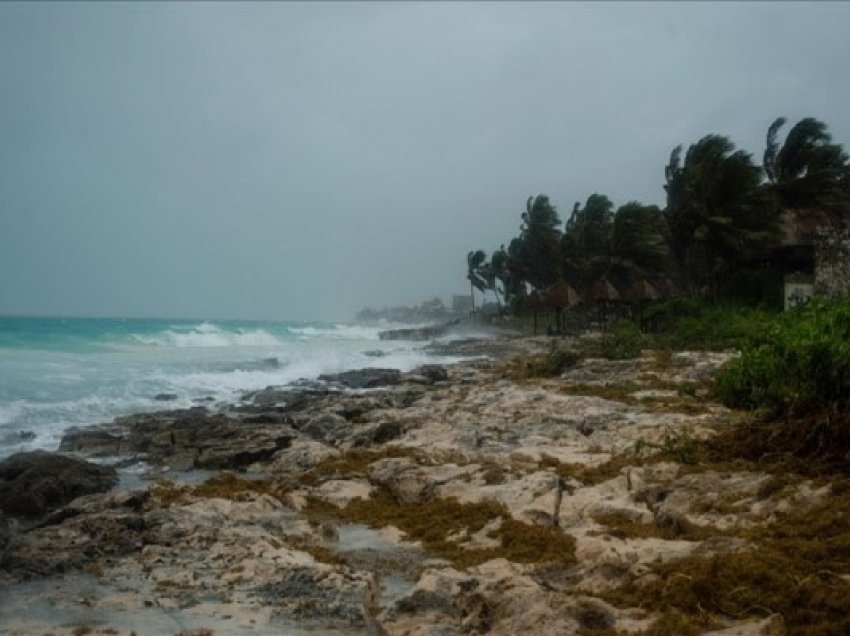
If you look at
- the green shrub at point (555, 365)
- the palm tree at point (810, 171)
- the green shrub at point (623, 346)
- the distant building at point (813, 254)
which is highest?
the palm tree at point (810, 171)

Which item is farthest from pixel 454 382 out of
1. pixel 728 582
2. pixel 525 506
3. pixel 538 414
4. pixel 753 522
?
pixel 728 582

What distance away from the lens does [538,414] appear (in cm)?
1221

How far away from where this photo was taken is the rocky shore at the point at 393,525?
494 centimetres

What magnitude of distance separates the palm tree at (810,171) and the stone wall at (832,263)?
17.2 feet

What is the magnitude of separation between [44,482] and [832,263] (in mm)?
26967

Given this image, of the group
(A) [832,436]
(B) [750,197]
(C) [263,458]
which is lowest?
(C) [263,458]

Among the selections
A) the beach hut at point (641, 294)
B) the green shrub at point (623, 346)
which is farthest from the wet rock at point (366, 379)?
the beach hut at point (641, 294)

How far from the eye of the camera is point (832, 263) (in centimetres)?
2714

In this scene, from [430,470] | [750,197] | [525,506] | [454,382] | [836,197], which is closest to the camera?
[525,506]

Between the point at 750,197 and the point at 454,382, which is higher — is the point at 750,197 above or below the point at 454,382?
above

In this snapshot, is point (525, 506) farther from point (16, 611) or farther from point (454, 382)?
point (454, 382)

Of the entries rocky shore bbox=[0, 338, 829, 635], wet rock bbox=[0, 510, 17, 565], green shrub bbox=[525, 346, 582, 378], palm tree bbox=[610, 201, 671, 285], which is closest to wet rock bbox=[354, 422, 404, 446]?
rocky shore bbox=[0, 338, 829, 635]

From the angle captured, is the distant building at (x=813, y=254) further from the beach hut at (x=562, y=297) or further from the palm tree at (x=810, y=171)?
the beach hut at (x=562, y=297)

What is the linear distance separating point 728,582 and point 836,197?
33311 mm
